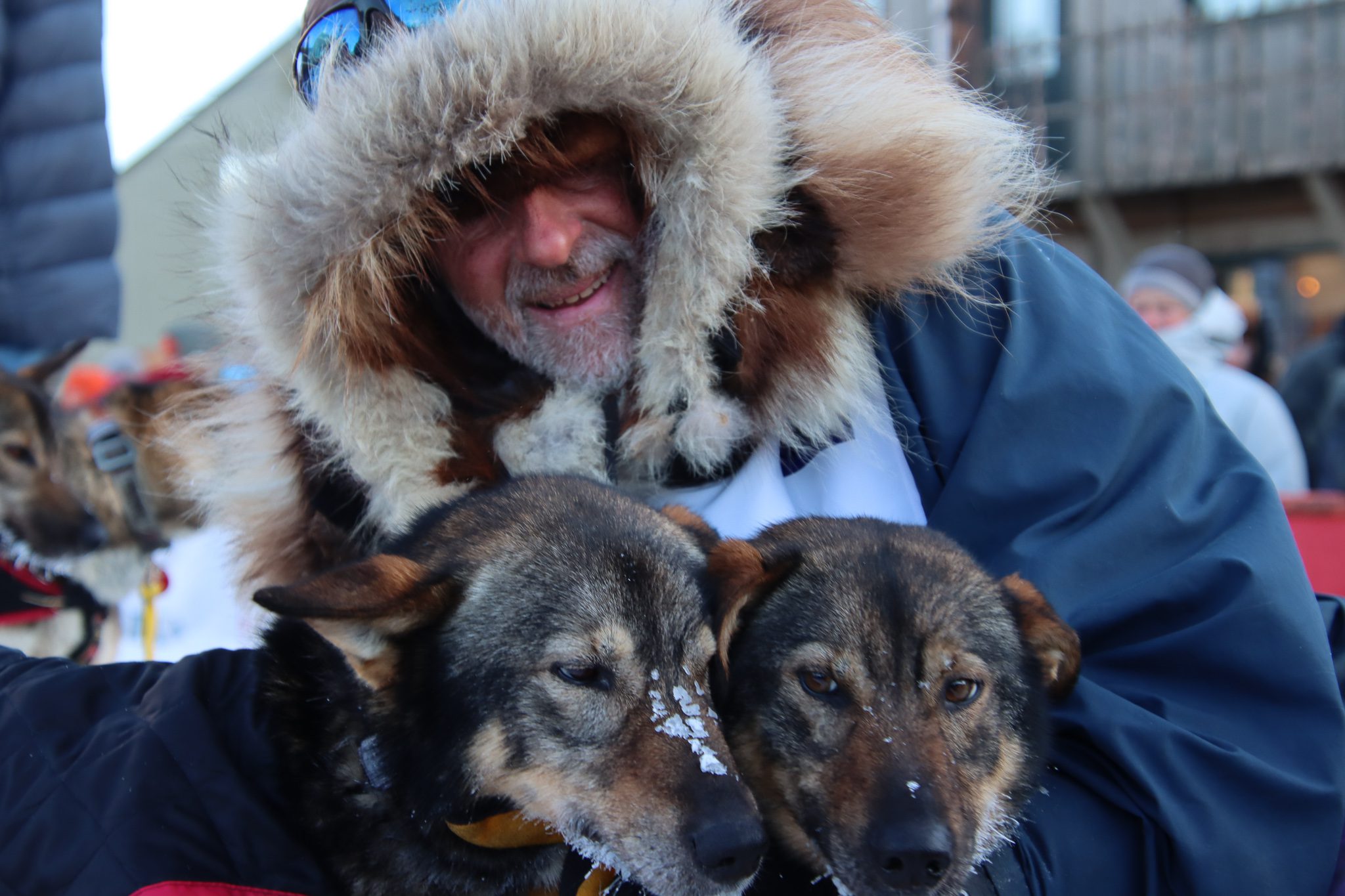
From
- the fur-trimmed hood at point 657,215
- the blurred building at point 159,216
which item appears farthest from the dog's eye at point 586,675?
the blurred building at point 159,216

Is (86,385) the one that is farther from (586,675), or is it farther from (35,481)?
(586,675)

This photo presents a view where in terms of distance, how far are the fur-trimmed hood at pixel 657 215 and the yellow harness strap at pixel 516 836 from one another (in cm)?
86

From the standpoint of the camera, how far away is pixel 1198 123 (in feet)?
35.4

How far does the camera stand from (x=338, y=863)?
2035 millimetres

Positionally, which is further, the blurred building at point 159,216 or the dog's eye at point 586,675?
the blurred building at point 159,216

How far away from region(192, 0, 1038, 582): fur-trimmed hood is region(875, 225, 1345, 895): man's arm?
0.24 metres

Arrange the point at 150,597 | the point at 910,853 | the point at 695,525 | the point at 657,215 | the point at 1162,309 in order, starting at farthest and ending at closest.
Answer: the point at 1162,309 < the point at 150,597 < the point at 657,215 < the point at 695,525 < the point at 910,853

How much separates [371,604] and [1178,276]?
6.64m

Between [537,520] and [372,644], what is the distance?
387 mm

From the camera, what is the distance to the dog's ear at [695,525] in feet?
7.45

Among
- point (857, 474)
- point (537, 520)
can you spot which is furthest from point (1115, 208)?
point (537, 520)

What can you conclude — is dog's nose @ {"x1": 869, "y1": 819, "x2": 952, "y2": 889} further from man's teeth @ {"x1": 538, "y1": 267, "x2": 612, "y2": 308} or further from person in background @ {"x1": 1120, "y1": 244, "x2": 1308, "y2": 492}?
person in background @ {"x1": 1120, "y1": 244, "x2": 1308, "y2": 492}

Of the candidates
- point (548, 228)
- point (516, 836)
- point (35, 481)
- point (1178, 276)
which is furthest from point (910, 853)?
point (1178, 276)

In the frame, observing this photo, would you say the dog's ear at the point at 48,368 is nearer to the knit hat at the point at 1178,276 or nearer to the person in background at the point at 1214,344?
the person in background at the point at 1214,344
